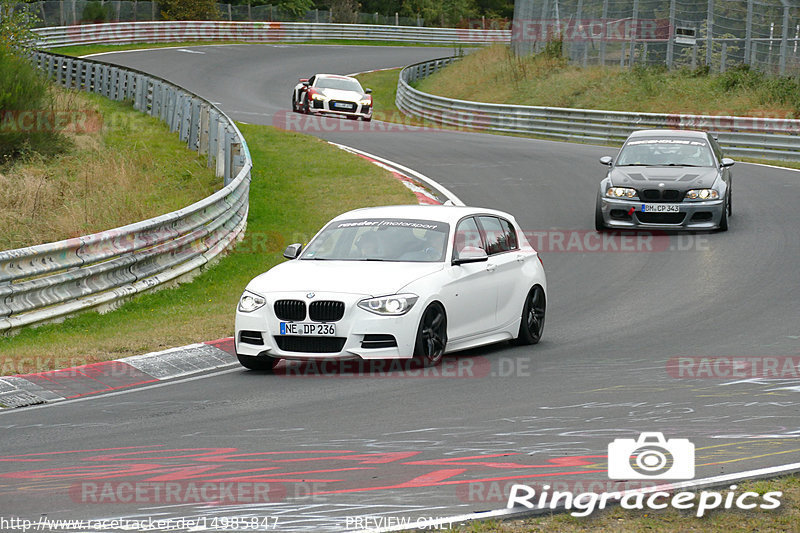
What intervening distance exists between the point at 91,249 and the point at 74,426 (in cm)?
561

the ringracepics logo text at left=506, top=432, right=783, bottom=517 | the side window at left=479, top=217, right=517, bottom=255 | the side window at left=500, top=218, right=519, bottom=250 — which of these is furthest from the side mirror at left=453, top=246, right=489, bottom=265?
the ringracepics logo text at left=506, top=432, right=783, bottom=517

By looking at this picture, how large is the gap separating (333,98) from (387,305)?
29438 mm

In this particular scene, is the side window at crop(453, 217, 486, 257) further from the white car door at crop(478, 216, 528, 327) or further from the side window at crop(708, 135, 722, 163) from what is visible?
the side window at crop(708, 135, 722, 163)

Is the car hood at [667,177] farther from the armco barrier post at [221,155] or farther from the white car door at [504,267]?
the white car door at [504,267]

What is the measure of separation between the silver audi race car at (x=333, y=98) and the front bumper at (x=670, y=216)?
20309 millimetres

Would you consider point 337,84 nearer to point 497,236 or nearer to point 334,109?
point 334,109

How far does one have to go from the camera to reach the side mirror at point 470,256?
38.4ft

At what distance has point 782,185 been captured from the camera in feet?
84.0

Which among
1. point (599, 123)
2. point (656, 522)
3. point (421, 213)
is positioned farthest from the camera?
point (599, 123)

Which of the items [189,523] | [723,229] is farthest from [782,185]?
[189,523]

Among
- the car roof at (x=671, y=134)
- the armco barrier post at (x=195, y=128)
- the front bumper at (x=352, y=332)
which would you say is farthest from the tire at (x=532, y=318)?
the armco barrier post at (x=195, y=128)

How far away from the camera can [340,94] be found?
131ft

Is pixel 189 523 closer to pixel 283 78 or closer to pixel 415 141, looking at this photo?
pixel 415 141

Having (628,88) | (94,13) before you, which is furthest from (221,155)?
(94,13)
